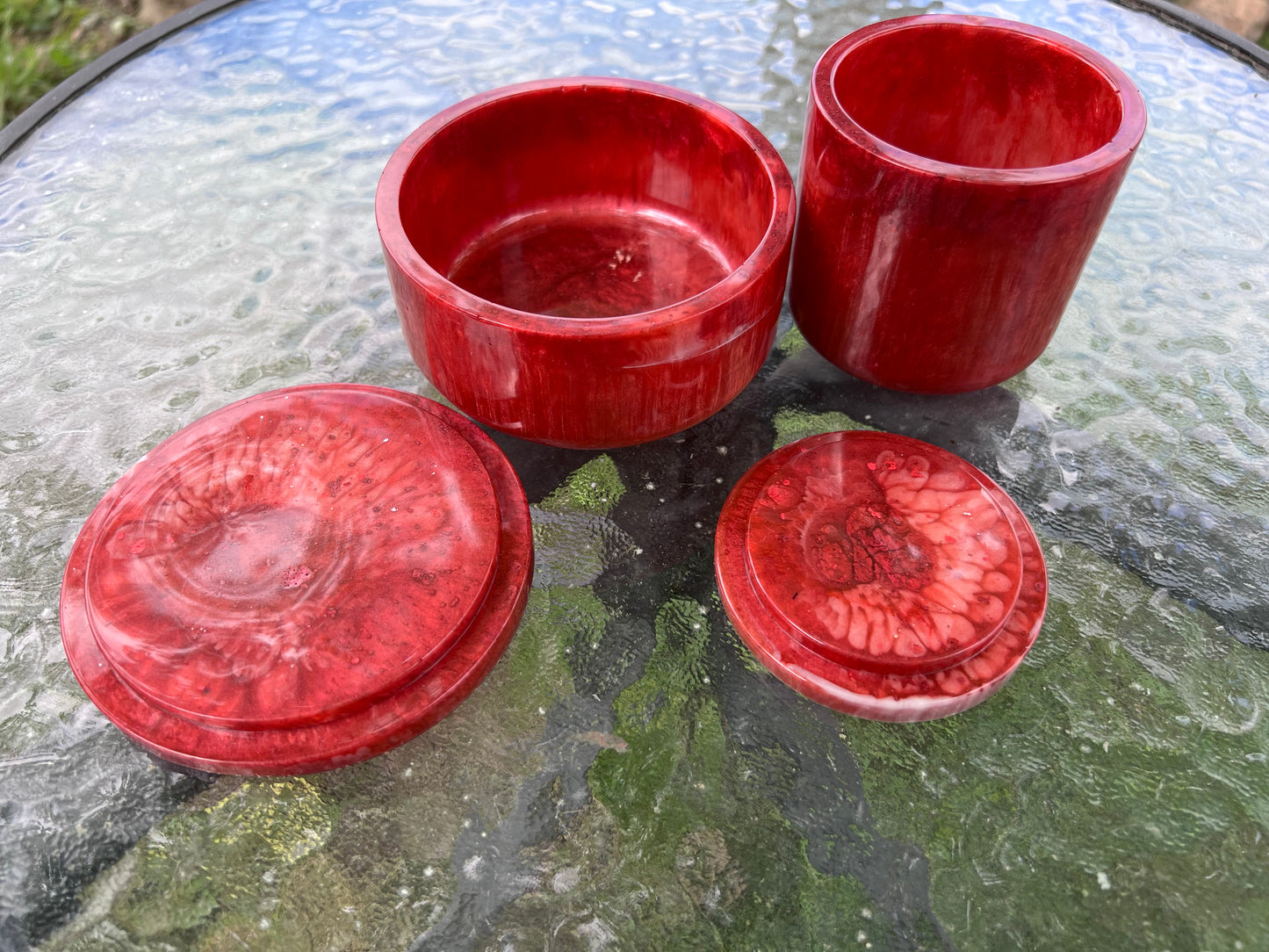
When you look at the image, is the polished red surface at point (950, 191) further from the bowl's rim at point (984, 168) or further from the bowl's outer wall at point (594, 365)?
the bowl's outer wall at point (594, 365)

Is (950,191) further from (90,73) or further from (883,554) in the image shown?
(90,73)

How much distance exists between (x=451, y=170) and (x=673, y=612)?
111cm

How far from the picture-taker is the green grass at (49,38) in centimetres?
366

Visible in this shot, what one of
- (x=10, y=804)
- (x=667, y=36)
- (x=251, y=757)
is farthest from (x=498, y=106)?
(x=10, y=804)

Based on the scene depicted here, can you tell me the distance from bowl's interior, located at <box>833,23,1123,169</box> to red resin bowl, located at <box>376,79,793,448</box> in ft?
1.09

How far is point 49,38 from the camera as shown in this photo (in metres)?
4.07

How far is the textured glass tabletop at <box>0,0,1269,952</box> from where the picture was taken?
1.39 meters

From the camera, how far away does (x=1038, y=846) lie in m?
1.42

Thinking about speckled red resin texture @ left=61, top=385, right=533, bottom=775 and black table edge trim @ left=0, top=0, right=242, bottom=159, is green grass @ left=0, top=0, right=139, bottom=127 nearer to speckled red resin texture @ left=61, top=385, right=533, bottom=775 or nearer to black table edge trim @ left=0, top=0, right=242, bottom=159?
black table edge trim @ left=0, top=0, right=242, bottom=159

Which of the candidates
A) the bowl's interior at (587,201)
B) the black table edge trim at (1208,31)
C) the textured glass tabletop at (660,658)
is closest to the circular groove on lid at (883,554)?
the textured glass tabletop at (660,658)

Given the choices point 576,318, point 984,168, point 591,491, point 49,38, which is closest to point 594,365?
point 576,318

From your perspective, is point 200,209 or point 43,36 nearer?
point 200,209

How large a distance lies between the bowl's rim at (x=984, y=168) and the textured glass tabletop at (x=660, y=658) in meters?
0.56

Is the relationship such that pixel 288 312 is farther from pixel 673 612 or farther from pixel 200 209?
pixel 673 612
